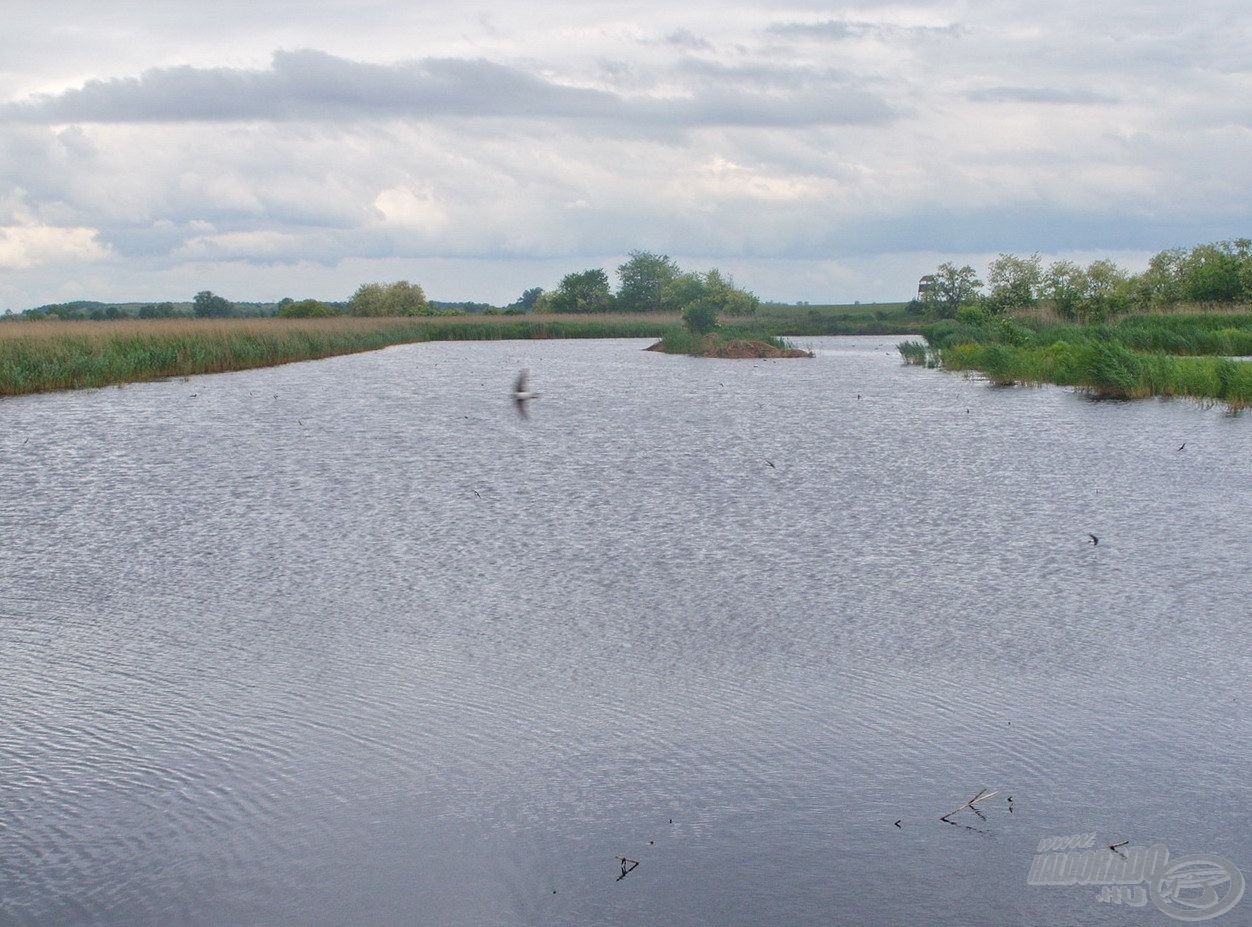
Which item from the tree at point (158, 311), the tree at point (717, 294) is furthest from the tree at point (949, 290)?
the tree at point (158, 311)

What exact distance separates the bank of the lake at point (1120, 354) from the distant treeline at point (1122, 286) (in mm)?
3931

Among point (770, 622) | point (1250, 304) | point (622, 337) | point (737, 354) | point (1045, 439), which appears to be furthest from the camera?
point (622, 337)

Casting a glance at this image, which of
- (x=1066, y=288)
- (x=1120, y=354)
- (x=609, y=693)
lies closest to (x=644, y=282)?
(x=1066, y=288)

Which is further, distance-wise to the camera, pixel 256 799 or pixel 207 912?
pixel 256 799

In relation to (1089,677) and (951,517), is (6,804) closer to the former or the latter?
(1089,677)

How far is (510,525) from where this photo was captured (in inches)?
540

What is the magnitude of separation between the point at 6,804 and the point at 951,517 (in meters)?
11.2

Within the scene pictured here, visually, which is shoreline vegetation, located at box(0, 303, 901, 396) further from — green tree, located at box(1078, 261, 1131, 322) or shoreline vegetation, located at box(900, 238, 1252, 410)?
green tree, located at box(1078, 261, 1131, 322)

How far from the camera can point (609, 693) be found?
7.50 metres

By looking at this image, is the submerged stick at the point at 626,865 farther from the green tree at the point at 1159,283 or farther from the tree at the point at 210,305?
the tree at the point at 210,305

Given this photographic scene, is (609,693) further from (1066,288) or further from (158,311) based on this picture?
(158,311)

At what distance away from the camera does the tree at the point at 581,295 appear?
120062 millimetres

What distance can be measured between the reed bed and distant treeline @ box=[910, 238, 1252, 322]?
36472mm

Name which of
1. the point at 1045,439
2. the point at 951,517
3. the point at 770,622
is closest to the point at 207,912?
the point at 770,622
